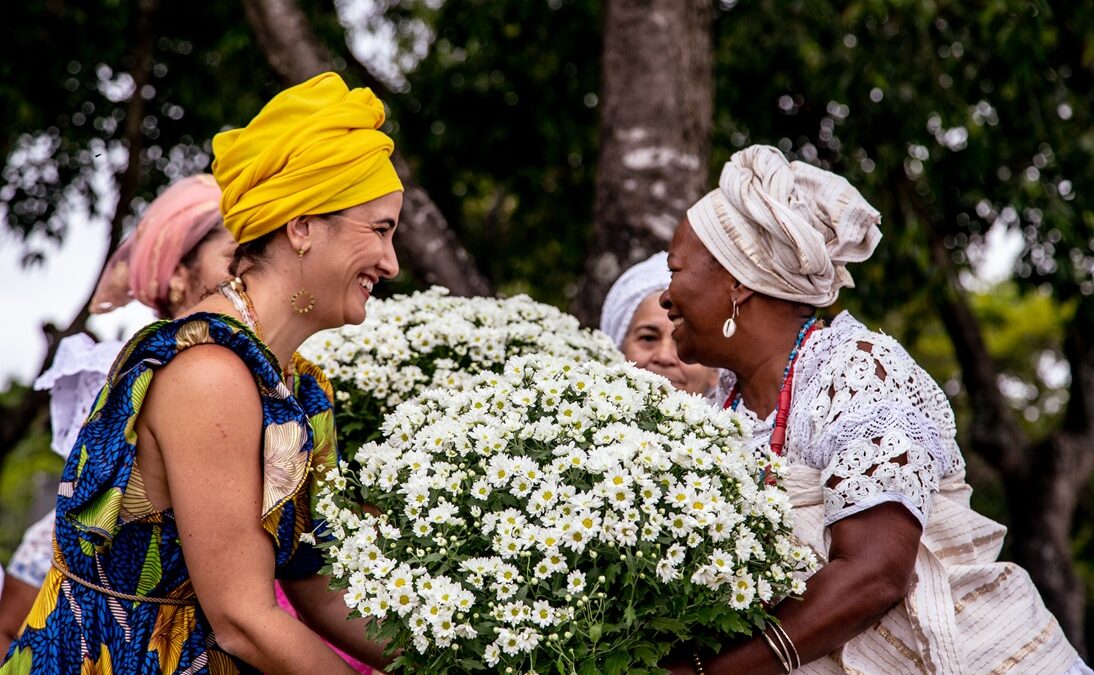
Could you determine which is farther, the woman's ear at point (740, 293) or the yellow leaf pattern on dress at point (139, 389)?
the woman's ear at point (740, 293)

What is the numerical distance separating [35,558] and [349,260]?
3018mm

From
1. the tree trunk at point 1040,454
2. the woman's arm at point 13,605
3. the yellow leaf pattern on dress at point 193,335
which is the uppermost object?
the yellow leaf pattern on dress at point 193,335

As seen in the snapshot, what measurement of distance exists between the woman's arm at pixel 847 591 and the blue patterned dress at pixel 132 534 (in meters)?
1.21

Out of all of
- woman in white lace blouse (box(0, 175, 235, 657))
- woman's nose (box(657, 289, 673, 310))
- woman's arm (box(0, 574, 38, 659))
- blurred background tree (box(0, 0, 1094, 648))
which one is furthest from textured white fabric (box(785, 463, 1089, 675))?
blurred background tree (box(0, 0, 1094, 648))

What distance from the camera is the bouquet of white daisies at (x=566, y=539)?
104 inches

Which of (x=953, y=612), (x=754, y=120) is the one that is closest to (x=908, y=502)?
(x=953, y=612)

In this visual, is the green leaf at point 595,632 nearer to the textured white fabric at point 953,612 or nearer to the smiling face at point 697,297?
the textured white fabric at point 953,612

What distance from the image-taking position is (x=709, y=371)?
5148 mm

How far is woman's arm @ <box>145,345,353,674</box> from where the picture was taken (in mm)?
2896

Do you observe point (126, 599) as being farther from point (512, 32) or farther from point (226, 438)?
point (512, 32)

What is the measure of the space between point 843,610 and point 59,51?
8.48 metres

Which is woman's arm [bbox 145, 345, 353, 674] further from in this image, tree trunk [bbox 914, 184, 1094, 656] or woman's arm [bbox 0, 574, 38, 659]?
tree trunk [bbox 914, 184, 1094, 656]

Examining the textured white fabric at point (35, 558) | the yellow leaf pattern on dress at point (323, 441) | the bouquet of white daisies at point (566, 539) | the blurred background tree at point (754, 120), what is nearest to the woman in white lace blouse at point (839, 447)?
the bouquet of white daisies at point (566, 539)

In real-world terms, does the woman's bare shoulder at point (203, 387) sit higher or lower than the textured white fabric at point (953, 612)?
higher
